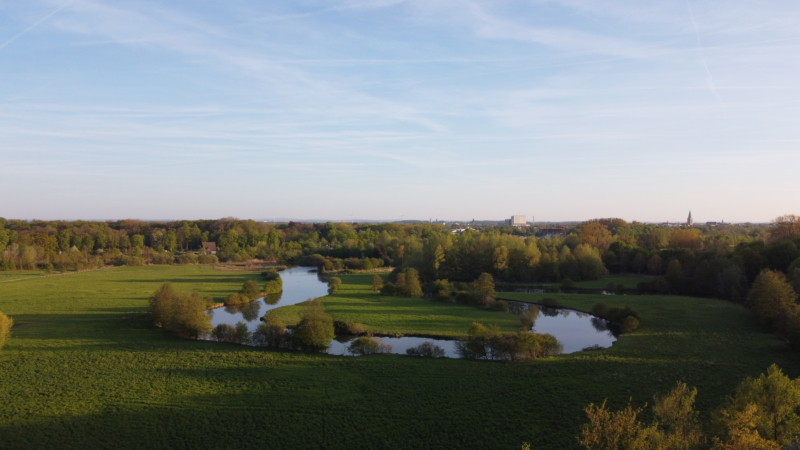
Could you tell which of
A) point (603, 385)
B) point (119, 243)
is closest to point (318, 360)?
point (603, 385)

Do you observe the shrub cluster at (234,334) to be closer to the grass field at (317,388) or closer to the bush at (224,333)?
the bush at (224,333)

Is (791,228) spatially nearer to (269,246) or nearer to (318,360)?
(318,360)

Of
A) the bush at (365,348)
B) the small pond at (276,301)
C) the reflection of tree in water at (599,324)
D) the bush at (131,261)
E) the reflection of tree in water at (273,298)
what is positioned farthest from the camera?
the bush at (131,261)

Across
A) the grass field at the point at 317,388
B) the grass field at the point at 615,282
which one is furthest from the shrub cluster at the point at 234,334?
the grass field at the point at 615,282

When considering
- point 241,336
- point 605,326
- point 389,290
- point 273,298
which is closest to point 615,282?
point 605,326

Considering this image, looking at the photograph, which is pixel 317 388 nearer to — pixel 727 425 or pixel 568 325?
pixel 727 425

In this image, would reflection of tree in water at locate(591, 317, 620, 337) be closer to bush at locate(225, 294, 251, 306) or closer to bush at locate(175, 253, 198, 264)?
bush at locate(225, 294, 251, 306)
